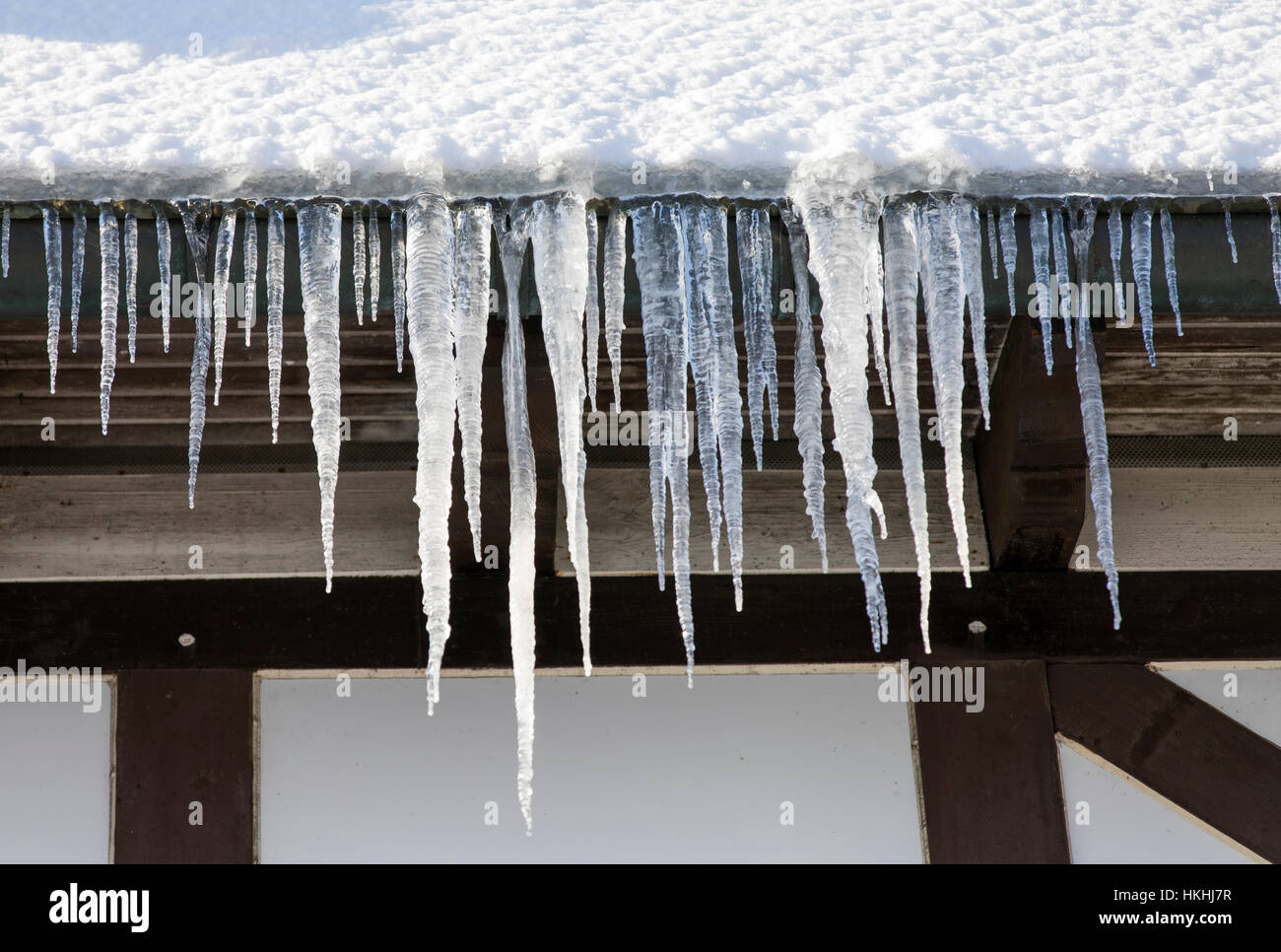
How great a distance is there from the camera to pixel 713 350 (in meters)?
2.56

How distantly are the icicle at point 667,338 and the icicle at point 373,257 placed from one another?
485mm

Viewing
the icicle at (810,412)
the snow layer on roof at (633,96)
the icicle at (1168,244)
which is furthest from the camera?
the icicle at (810,412)

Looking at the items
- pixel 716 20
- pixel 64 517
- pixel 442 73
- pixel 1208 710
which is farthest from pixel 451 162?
pixel 1208 710

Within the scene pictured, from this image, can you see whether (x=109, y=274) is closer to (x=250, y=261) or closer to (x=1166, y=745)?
(x=250, y=261)

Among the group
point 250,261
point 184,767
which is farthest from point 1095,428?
point 184,767

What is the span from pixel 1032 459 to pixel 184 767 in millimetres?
2390

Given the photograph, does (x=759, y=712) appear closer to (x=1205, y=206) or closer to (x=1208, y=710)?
(x=1208, y=710)

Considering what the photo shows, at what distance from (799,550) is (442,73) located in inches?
68.4

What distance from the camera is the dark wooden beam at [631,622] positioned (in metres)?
3.52

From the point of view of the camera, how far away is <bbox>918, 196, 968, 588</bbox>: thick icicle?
2.43 metres

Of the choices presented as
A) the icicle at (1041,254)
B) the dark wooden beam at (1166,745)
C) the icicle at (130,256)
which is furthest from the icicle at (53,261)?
the dark wooden beam at (1166,745)

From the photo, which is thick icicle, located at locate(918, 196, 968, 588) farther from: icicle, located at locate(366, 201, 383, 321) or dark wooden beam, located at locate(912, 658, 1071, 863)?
dark wooden beam, located at locate(912, 658, 1071, 863)

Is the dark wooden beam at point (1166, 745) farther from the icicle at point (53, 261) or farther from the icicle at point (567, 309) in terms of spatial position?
the icicle at point (53, 261)

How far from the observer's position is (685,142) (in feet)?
7.79
